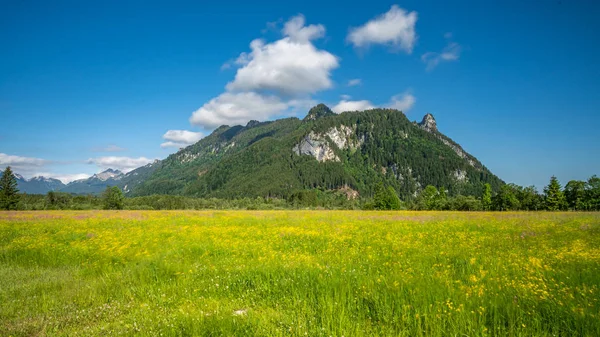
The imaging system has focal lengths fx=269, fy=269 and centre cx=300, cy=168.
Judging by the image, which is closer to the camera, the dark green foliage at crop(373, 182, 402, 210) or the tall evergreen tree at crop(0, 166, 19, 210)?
the tall evergreen tree at crop(0, 166, 19, 210)

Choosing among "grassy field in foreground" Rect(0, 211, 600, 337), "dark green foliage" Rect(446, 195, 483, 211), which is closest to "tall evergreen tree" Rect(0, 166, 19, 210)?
"grassy field in foreground" Rect(0, 211, 600, 337)

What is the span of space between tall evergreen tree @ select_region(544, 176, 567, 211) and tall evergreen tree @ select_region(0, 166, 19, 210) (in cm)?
14990

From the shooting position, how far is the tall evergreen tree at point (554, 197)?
70500mm

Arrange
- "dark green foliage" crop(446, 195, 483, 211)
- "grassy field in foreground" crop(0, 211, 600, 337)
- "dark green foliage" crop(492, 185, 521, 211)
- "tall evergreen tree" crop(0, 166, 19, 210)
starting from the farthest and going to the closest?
"dark green foliage" crop(446, 195, 483, 211) < "dark green foliage" crop(492, 185, 521, 211) < "tall evergreen tree" crop(0, 166, 19, 210) < "grassy field in foreground" crop(0, 211, 600, 337)

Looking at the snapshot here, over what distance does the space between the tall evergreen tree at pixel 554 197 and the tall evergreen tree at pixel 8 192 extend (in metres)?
150

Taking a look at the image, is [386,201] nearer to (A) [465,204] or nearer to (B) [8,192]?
(A) [465,204]

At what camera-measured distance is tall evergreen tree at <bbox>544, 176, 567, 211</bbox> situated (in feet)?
231

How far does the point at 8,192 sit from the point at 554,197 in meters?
153

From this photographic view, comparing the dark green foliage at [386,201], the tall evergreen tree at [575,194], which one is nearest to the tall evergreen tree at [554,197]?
the tall evergreen tree at [575,194]

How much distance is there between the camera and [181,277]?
26.8ft

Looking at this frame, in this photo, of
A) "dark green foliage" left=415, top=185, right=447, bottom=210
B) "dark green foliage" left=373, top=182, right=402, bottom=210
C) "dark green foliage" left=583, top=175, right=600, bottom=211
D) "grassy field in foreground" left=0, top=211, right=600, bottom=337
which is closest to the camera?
"grassy field in foreground" left=0, top=211, right=600, bottom=337

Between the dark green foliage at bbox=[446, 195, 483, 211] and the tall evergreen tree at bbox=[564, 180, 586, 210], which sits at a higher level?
the tall evergreen tree at bbox=[564, 180, 586, 210]

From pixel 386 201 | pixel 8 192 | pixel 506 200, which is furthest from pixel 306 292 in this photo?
pixel 8 192

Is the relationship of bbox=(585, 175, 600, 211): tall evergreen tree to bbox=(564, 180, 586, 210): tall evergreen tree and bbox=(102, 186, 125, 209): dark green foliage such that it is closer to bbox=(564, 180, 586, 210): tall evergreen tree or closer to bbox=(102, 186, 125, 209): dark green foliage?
bbox=(564, 180, 586, 210): tall evergreen tree
